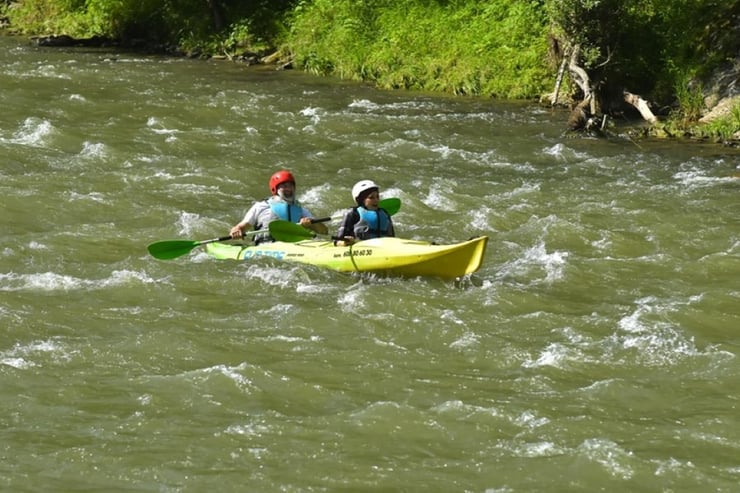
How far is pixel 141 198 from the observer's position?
12.7 meters

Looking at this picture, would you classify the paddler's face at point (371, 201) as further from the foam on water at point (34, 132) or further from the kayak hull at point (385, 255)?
the foam on water at point (34, 132)

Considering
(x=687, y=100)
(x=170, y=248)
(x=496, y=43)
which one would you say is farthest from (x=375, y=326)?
(x=496, y=43)

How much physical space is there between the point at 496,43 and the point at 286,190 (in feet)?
37.8

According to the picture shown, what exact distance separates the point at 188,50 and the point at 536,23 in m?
8.65

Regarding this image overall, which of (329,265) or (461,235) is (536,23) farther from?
(329,265)

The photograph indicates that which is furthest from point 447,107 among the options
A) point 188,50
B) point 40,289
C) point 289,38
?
point 40,289

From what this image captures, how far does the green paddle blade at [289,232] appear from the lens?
10.4 metres

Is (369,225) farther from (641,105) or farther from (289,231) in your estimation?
(641,105)

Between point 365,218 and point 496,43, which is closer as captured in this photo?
point 365,218

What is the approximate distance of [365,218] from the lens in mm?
10352

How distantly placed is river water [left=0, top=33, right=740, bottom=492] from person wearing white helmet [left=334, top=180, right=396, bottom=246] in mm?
524

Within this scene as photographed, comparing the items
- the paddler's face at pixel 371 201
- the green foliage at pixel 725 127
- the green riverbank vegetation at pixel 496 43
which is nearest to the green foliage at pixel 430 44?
the green riverbank vegetation at pixel 496 43

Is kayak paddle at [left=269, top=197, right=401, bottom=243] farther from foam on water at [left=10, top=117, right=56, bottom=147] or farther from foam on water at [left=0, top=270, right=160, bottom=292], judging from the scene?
foam on water at [left=10, top=117, right=56, bottom=147]

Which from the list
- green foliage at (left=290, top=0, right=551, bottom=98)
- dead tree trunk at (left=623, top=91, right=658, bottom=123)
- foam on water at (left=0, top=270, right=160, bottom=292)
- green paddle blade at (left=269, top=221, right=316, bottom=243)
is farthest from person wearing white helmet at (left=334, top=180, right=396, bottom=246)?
green foliage at (left=290, top=0, right=551, bottom=98)
